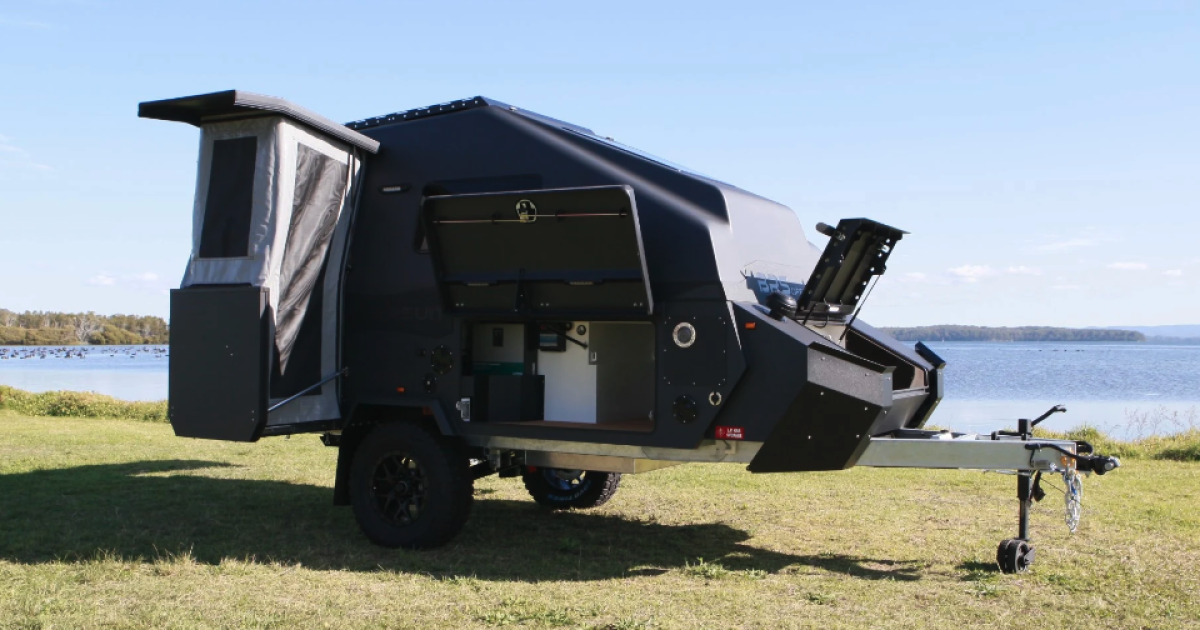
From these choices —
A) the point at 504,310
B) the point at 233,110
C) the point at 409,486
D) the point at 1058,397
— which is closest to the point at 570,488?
the point at 409,486

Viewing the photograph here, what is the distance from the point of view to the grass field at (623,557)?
5.77 m

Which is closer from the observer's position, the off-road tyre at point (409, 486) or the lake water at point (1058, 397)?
the off-road tyre at point (409, 486)

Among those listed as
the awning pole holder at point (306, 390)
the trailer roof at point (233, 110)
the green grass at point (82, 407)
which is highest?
the trailer roof at point (233, 110)

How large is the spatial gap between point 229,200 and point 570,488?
13.8 feet

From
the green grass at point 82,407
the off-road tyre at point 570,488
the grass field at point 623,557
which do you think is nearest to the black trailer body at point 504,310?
the grass field at point 623,557

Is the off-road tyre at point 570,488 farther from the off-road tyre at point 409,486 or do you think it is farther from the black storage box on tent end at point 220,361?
the black storage box on tent end at point 220,361

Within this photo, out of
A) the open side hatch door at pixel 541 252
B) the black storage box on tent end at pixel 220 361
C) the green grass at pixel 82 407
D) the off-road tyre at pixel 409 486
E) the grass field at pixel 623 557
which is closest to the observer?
the grass field at pixel 623 557

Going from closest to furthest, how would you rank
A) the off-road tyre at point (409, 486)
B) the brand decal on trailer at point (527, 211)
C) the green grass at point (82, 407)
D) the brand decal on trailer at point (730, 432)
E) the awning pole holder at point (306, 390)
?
the brand decal on trailer at point (730, 432)
the brand decal on trailer at point (527, 211)
the awning pole holder at point (306, 390)
the off-road tyre at point (409, 486)
the green grass at point (82, 407)

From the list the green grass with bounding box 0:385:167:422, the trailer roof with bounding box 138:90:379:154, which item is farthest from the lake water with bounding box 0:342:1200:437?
the trailer roof with bounding box 138:90:379:154

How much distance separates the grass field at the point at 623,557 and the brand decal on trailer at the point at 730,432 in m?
0.94

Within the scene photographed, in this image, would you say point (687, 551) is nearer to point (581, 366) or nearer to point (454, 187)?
point (581, 366)

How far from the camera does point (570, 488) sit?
9.79m

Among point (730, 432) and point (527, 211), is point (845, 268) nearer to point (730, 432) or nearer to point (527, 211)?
point (730, 432)

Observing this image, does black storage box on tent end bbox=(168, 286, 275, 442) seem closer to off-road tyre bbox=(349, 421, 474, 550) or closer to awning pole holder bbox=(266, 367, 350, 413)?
awning pole holder bbox=(266, 367, 350, 413)
